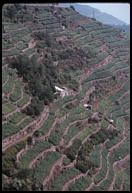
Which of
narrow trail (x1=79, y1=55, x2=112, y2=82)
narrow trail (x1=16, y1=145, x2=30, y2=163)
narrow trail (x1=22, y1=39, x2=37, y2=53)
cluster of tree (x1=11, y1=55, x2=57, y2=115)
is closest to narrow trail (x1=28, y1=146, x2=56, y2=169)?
narrow trail (x1=16, y1=145, x2=30, y2=163)

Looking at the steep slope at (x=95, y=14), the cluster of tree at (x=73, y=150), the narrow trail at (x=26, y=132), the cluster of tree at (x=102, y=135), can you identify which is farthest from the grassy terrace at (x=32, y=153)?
the steep slope at (x=95, y=14)

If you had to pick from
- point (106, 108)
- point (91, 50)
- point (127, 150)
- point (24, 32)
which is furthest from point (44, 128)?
point (91, 50)

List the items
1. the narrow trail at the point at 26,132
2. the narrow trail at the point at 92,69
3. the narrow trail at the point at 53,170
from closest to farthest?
1. the narrow trail at the point at 53,170
2. the narrow trail at the point at 26,132
3. the narrow trail at the point at 92,69

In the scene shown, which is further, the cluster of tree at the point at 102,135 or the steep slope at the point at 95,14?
the steep slope at the point at 95,14

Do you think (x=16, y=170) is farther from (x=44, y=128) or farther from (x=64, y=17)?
(x=64, y=17)

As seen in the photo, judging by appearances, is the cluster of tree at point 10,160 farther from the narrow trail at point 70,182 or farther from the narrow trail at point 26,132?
the narrow trail at point 70,182

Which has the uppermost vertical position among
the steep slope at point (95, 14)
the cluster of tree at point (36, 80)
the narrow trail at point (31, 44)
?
the narrow trail at point (31, 44)

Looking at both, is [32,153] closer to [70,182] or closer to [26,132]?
[26,132]
